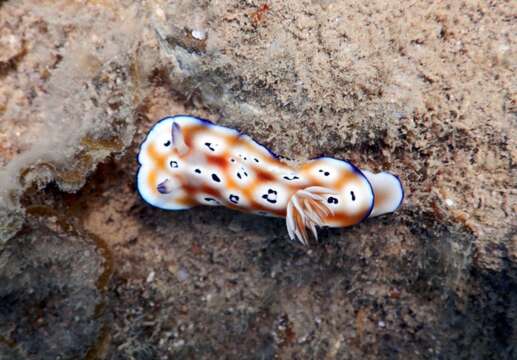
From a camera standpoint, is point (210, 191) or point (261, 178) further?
point (210, 191)

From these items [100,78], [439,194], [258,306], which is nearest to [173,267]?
[258,306]

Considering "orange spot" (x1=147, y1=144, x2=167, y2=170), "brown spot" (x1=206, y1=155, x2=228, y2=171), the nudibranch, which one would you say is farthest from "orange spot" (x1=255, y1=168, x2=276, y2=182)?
"orange spot" (x1=147, y1=144, x2=167, y2=170)

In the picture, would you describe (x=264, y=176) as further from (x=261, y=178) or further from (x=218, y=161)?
(x=218, y=161)

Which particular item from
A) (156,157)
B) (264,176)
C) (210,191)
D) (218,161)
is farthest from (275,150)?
(156,157)

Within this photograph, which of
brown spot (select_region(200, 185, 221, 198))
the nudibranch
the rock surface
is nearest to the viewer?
the rock surface

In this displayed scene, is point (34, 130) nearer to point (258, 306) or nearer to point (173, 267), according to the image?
point (173, 267)

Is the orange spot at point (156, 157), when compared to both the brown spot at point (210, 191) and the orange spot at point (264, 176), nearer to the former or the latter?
the brown spot at point (210, 191)

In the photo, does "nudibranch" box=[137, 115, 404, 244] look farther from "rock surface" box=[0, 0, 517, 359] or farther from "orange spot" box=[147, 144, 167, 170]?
"rock surface" box=[0, 0, 517, 359]
